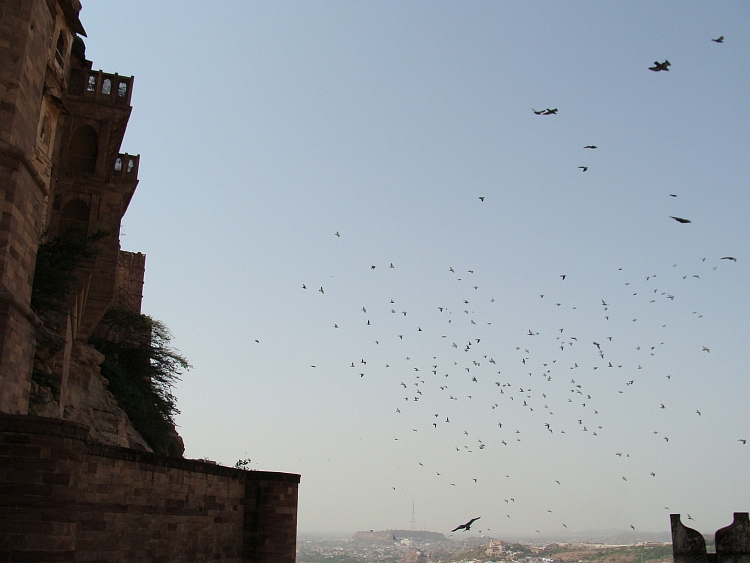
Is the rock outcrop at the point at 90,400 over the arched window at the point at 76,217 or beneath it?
beneath

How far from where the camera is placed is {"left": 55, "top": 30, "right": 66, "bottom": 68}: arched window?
19.7m

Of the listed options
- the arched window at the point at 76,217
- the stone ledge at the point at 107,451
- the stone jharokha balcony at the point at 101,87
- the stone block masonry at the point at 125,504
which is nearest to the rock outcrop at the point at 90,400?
the arched window at the point at 76,217

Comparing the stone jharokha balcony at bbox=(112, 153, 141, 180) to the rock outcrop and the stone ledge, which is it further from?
the stone ledge

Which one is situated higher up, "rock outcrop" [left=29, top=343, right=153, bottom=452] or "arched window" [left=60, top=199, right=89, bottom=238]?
"arched window" [left=60, top=199, right=89, bottom=238]

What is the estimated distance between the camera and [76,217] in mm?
22781

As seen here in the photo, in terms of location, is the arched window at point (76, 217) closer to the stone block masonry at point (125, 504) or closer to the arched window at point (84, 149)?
the arched window at point (84, 149)

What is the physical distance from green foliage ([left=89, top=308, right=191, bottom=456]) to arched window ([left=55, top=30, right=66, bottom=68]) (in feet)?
36.3

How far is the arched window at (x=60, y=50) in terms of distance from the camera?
19.7m

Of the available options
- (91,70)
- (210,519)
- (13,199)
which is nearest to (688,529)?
(210,519)

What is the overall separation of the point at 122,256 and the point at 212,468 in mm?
22656

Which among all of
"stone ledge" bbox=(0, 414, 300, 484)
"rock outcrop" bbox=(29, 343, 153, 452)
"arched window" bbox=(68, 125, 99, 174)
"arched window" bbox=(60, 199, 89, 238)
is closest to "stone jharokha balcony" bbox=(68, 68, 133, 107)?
"arched window" bbox=(68, 125, 99, 174)

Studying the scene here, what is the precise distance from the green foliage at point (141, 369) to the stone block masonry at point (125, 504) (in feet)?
30.6

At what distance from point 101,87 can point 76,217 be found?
3991 millimetres

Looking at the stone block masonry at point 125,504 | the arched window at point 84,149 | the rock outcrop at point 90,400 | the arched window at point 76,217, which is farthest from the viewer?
the arched window at point 84,149
